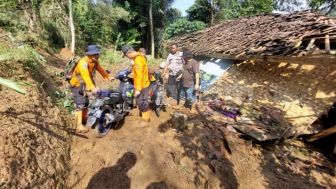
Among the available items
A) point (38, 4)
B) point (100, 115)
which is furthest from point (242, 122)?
point (38, 4)

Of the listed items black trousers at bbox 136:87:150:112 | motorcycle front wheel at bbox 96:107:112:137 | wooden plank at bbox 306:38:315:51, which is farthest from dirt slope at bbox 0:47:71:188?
wooden plank at bbox 306:38:315:51

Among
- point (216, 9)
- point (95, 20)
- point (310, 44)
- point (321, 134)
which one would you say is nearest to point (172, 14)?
point (216, 9)

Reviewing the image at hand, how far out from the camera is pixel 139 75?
5262 millimetres

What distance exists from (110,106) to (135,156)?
1285mm

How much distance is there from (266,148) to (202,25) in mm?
20019

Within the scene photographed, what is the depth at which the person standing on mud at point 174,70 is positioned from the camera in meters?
7.49

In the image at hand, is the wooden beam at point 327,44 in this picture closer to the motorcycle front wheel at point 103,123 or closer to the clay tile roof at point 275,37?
the clay tile roof at point 275,37

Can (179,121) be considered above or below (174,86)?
below

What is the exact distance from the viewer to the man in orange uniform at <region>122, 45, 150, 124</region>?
524cm

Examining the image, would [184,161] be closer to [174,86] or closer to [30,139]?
[30,139]

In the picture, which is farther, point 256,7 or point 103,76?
point 256,7

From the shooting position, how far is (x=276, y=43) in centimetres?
895

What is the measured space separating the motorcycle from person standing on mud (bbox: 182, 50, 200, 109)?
1915mm

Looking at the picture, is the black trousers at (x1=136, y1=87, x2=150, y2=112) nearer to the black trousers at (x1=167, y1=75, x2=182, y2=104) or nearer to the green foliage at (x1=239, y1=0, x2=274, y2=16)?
the black trousers at (x1=167, y1=75, x2=182, y2=104)
